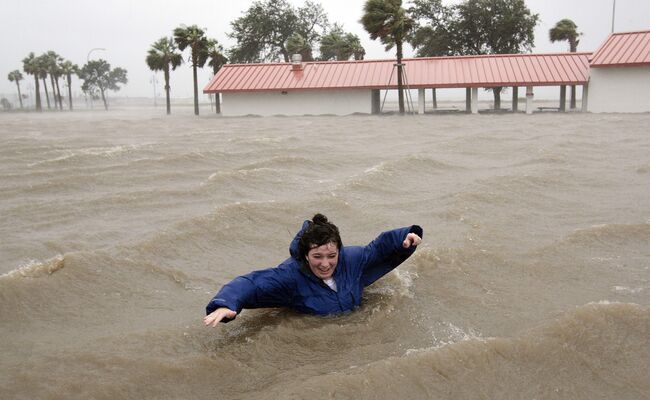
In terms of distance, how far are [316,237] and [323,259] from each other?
0.56 feet

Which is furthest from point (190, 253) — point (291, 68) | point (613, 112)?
point (291, 68)

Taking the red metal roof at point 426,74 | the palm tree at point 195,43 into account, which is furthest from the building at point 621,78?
the palm tree at point 195,43

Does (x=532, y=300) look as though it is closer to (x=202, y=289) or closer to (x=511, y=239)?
(x=511, y=239)

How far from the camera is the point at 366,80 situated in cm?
3297

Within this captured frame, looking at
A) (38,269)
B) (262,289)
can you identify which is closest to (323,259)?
(262,289)

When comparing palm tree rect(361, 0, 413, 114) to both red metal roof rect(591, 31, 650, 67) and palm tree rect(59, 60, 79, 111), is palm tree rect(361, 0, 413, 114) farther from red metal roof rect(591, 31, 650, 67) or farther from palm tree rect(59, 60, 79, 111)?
palm tree rect(59, 60, 79, 111)

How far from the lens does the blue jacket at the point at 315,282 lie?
15.1 feet

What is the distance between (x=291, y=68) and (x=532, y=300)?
31699mm

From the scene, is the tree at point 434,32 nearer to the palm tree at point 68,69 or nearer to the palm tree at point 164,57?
the palm tree at point 164,57

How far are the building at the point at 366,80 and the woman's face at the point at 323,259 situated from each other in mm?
28385

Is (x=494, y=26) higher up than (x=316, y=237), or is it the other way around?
(x=494, y=26)

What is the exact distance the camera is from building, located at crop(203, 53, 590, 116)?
31734mm

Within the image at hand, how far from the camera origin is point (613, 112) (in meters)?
29.4

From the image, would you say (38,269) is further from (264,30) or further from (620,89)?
(264,30)
